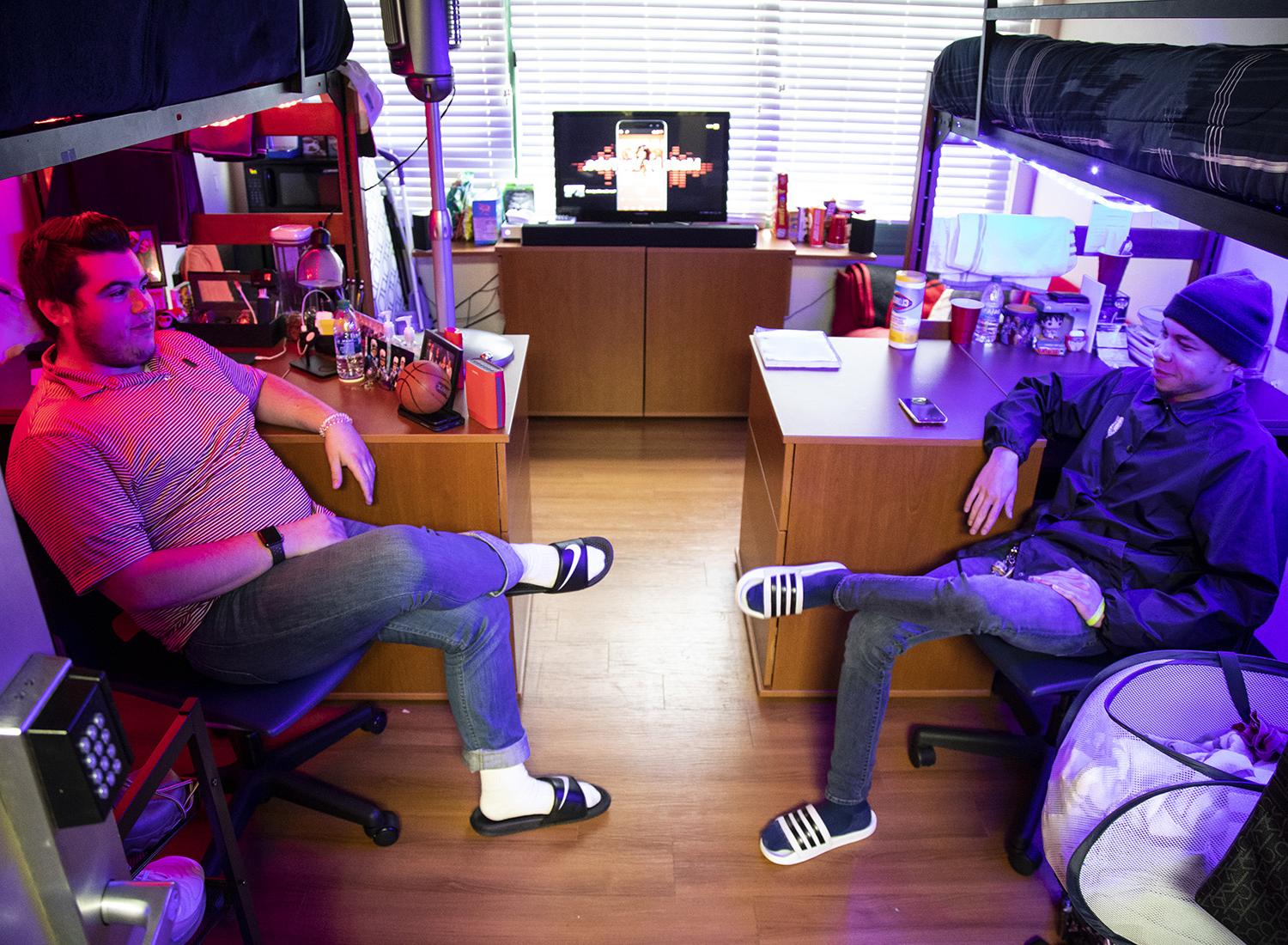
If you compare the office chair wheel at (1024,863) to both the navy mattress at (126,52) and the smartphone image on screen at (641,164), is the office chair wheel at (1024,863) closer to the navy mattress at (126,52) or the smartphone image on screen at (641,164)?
the navy mattress at (126,52)

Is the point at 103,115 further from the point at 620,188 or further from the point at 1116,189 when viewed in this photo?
the point at 620,188

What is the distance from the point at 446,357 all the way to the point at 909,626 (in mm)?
1199

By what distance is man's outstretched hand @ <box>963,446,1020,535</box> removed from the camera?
2061 millimetres

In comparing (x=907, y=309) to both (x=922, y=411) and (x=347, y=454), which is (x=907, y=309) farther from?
(x=347, y=454)

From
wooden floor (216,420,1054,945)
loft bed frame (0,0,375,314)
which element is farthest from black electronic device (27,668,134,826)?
wooden floor (216,420,1054,945)

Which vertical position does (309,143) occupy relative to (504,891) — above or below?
above

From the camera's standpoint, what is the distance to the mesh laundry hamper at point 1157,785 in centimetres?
125

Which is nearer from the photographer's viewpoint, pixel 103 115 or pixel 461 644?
pixel 103 115

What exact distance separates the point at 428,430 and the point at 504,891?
0.98m

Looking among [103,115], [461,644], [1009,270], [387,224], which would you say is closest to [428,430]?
[461,644]

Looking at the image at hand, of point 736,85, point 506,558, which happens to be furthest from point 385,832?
point 736,85

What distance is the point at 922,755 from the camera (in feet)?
7.39

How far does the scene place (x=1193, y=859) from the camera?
1.24 meters

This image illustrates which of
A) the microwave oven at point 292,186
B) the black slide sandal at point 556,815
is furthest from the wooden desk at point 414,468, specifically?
the microwave oven at point 292,186
